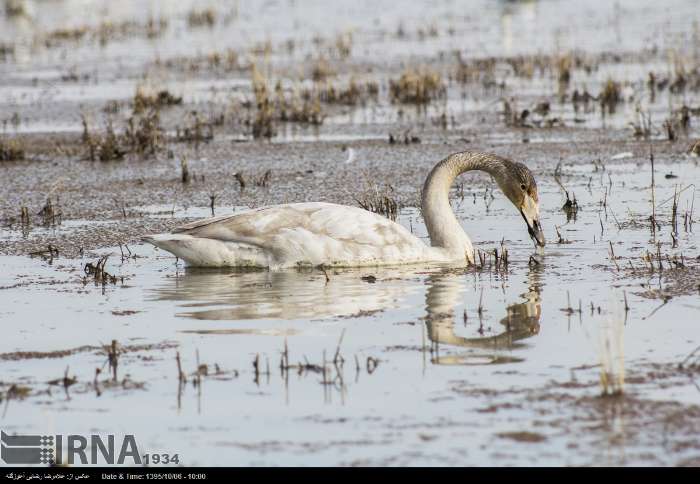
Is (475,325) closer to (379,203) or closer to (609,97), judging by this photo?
(379,203)

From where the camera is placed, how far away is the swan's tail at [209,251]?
968 centimetres

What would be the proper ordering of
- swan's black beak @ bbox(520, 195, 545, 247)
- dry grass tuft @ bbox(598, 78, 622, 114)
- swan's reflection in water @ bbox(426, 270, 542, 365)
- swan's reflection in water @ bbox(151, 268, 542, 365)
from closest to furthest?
swan's reflection in water @ bbox(426, 270, 542, 365)
swan's reflection in water @ bbox(151, 268, 542, 365)
swan's black beak @ bbox(520, 195, 545, 247)
dry grass tuft @ bbox(598, 78, 622, 114)

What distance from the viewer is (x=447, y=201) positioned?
33.9 ft

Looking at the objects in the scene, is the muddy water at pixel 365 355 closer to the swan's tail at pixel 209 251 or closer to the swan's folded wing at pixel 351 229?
the swan's tail at pixel 209 251

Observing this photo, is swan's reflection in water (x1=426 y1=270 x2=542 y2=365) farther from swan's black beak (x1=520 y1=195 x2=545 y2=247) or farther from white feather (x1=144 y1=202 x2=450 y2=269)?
swan's black beak (x1=520 y1=195 x2=545 y2=247)

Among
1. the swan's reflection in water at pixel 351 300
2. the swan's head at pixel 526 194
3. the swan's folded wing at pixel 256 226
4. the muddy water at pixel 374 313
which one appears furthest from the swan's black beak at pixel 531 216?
the swan's folded wing at pixel 256 226

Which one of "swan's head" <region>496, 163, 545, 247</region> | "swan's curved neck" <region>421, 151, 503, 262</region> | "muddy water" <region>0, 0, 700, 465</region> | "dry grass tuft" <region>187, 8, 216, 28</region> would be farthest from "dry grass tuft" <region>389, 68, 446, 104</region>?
"dry grass tuft" <region>187, 8, 216, 28</region>

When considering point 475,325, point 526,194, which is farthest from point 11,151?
point 475,325

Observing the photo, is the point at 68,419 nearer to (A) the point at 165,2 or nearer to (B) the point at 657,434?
(B) the point at 657,434

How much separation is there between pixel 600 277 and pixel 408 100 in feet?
35.7

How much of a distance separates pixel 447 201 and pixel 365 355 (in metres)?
3.49

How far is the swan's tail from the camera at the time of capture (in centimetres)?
968

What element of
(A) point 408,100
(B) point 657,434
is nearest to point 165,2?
(A) point 408,100

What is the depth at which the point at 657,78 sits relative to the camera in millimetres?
20391
